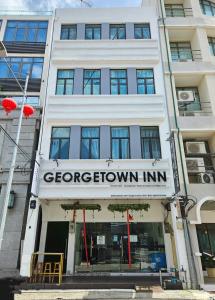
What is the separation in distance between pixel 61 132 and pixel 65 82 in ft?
9.75

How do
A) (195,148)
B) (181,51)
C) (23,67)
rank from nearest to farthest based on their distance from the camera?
(195,148), (181,51), (23,67)

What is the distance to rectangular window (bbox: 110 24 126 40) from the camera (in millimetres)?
13734

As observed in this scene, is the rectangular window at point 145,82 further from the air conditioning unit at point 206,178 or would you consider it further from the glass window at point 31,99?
the glass window at point 31,99

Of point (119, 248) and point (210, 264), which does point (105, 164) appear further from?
point (210, 264)

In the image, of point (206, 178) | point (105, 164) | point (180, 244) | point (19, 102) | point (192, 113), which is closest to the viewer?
point (180, 244)

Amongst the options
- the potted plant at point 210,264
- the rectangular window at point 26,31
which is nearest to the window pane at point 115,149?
the potted plant at point 210,264

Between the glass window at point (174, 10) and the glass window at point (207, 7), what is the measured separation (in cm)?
130

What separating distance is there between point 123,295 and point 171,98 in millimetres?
9026

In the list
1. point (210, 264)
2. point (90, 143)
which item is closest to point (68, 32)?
point (90, 143)

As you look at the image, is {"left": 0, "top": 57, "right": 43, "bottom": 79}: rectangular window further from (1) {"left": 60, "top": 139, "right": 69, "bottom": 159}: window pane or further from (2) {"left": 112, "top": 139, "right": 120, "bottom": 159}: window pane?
(2) {"left": 112, "top": 139, "right": 120, "bottom": 159}: window pane

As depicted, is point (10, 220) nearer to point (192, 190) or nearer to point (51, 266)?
point (51, 266)

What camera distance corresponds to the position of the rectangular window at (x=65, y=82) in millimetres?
12488

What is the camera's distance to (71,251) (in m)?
10.5

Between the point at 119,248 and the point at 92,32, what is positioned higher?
the point at 92,32
